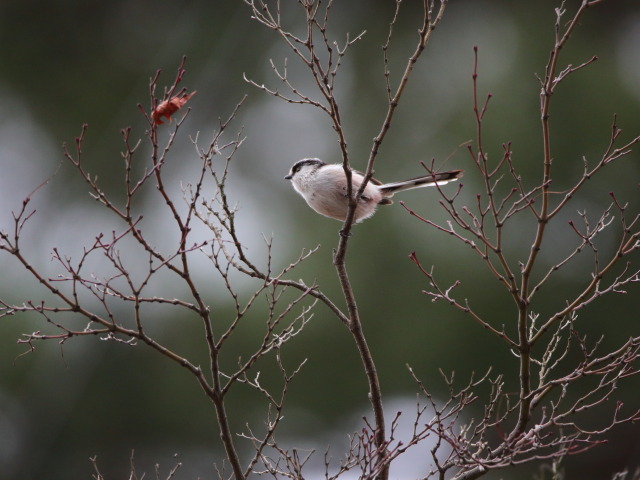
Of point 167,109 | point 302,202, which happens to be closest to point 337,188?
point 167,109

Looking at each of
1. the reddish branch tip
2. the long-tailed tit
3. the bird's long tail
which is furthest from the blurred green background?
the reddish branch tip

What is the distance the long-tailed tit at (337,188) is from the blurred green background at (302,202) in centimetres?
258

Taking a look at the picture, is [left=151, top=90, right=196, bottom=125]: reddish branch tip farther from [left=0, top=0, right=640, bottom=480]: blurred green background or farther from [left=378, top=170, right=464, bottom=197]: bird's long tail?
[left=0, top=0, right=640, bottom=480]: blurred green background

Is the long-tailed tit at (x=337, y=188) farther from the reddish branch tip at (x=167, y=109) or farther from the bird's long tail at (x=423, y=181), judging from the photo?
the reddish branch tip at (x=167, y=109)

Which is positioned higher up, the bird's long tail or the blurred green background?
the blurred green background

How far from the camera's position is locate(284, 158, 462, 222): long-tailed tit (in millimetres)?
4871

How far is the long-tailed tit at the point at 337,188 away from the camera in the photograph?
4871 millimetres

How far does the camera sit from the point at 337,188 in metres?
4.86

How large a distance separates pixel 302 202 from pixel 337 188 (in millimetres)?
4313

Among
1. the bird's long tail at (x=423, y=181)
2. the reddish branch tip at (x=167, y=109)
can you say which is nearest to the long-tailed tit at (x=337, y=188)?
the bird's long tail at (x=423, y=181)

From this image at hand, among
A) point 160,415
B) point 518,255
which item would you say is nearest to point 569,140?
point 518,255

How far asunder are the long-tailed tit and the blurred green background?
2584mm

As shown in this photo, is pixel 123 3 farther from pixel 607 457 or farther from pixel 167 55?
pixel 607 457

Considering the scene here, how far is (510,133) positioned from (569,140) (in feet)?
2.40
